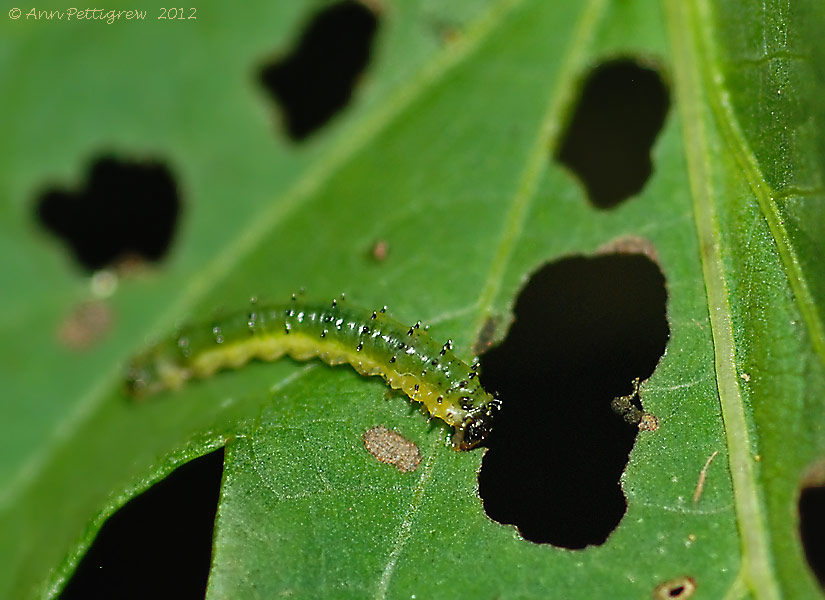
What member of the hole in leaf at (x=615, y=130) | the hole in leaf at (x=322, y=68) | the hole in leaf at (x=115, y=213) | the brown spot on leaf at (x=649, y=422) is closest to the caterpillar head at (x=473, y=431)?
the brown spot on leaf at (x=649, y=422)

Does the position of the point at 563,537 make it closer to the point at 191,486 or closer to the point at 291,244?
the point at 191,486

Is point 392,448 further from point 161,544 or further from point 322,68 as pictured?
point 322,68

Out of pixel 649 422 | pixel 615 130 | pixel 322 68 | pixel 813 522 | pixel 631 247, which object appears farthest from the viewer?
pixel 322 68

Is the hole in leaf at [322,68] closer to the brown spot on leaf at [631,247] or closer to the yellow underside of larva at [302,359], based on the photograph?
the yellow underside of larva at [302,359]

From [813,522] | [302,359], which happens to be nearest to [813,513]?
[813,522]

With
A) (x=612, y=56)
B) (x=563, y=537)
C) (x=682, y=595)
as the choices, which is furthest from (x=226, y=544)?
(x=612, y=56)

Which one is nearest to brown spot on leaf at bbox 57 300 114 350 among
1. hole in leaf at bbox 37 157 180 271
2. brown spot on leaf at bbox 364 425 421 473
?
hole in leaf at bbox 37 157 180 271

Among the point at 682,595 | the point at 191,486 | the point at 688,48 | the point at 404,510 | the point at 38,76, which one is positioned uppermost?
the point at 38,76

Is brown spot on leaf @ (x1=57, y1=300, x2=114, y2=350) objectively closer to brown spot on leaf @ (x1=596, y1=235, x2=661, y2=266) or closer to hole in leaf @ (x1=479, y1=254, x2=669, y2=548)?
hole in leaf @ (x1=479, y1=254, x2=669, y2=548)

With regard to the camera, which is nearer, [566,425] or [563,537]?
[563,537]
